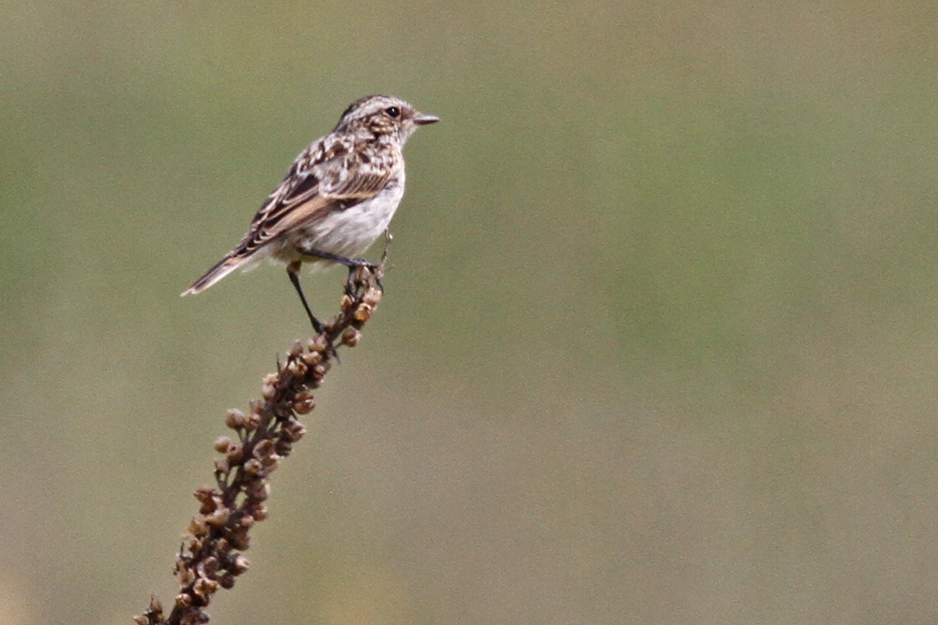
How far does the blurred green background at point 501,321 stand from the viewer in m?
7.38

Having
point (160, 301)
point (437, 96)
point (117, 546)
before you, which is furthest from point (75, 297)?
point (437, 96)

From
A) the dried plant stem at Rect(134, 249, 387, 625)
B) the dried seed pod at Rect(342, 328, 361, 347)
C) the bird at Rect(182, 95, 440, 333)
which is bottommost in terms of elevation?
the dried plant stem at Rect(134, 249, 387, 625)

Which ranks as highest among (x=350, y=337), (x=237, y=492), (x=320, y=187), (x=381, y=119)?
(x=381, y=119)

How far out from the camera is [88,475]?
7.59m

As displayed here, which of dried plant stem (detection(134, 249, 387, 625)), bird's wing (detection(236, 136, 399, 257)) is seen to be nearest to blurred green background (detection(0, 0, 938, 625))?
dried plant stem (detection(134, 249, 387, 625))

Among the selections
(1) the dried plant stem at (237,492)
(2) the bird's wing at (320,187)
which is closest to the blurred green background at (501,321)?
(1) the dried plant stem at (237,492)

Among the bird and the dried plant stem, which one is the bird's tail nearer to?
the bird

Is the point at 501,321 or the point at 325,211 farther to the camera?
the point at 501,321

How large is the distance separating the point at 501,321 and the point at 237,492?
6.30 meters

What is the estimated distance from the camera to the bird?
20.1 feet

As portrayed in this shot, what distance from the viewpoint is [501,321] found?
9.73m

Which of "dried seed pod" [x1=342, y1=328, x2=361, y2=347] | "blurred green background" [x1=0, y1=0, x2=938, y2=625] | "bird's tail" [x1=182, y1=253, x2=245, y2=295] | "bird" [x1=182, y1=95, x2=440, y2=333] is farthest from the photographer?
"blurred green background" [x1=0, y1=0, x2=938, y2=625]

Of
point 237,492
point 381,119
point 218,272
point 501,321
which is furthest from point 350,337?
point 501,321

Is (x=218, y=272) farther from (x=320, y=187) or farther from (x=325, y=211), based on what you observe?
(x=320, y=187)
